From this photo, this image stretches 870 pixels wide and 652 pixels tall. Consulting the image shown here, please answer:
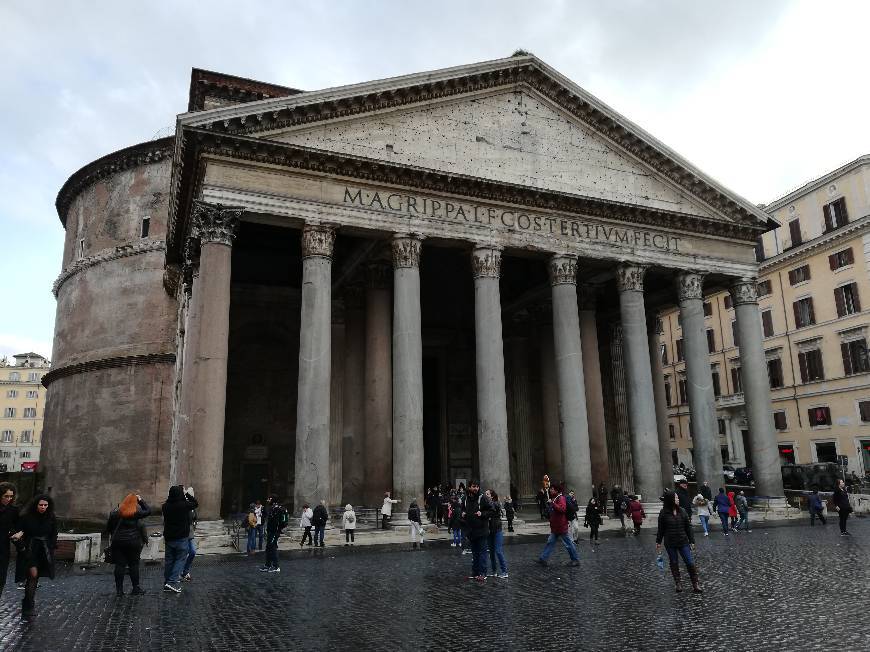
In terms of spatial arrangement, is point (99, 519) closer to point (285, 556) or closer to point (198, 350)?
point (198, 350)

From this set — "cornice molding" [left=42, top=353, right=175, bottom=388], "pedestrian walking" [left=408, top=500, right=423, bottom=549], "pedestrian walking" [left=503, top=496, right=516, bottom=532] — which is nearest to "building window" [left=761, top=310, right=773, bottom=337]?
"pedestrian walking" [left=503, top=496, right=516, bottom=532]

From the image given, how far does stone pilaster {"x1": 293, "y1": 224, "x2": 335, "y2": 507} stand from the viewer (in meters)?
14.8

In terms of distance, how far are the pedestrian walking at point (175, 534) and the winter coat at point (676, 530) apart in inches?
239

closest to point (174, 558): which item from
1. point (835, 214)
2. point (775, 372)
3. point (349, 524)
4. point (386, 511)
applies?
point (349, 524)

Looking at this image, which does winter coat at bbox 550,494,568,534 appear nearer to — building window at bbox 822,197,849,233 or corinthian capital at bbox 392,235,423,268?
corinthian capital at bbox 392,235,423,268

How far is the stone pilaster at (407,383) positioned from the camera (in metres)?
16.0

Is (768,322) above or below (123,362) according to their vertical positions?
above

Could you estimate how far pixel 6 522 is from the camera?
6.81 metres

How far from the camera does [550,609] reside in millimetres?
7023

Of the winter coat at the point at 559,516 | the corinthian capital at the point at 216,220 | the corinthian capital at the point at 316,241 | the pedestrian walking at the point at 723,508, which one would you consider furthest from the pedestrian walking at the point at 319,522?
the pedestrian walking at the point at 723,508

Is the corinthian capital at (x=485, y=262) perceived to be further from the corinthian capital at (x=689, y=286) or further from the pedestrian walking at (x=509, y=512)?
the corinthian capital at (x=689, y=286)

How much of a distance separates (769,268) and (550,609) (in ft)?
108

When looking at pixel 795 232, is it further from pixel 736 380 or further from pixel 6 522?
pixel 6 522

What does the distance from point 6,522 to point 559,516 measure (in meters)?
7.33
